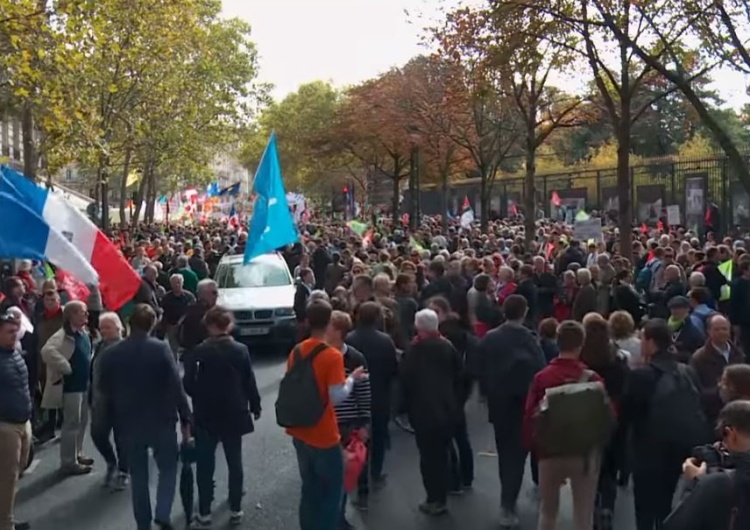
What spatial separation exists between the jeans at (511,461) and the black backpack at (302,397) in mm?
1907

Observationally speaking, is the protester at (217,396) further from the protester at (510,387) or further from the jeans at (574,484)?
the jeans at (574,484)

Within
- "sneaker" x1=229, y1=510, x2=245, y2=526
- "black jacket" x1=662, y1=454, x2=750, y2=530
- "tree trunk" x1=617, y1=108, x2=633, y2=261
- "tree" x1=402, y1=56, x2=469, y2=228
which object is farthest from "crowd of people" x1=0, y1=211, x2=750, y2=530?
"tree" x1=402, y1=56, x2=469, y2=228

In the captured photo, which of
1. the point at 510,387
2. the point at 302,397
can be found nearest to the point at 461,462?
the point at 510,387

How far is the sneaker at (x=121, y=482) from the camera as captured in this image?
8.88m

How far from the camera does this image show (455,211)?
4638 cm

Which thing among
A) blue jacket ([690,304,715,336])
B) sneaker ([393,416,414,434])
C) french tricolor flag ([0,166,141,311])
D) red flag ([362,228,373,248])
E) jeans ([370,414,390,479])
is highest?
french tricolor flag ([0,166,141,311])

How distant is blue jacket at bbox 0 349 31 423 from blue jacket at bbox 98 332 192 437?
1.94 ft

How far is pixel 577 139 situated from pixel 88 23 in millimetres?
50402

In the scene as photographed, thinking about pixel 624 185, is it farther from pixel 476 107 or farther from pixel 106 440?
pixel 476 107

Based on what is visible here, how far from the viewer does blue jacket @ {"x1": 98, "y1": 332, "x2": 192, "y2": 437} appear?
23.8 feet

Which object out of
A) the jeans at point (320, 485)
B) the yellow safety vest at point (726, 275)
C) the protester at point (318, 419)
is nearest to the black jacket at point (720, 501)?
the protester at point (318, 419)

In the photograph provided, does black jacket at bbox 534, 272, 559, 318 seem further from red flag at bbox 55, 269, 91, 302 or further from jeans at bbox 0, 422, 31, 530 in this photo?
jeans at bbox 0, 422, 31, 530

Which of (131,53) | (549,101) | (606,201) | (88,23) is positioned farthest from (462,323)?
(606,201)

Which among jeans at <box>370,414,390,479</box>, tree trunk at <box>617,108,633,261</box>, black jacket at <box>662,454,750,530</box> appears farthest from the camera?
tree trunk at <box>617,108,633,261</box>
